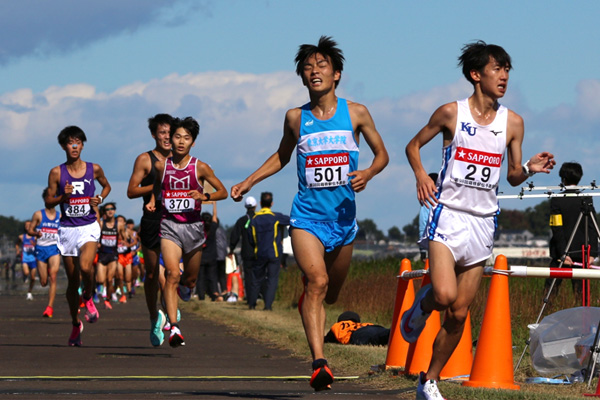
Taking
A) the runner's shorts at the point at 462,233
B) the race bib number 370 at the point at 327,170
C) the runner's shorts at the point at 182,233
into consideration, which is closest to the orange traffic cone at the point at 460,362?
the runner's shorts at the point at 462,233

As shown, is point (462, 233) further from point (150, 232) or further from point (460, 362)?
point (150, 232)

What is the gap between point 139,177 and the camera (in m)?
12.9

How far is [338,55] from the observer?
903cm

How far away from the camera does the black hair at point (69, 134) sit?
1380cm

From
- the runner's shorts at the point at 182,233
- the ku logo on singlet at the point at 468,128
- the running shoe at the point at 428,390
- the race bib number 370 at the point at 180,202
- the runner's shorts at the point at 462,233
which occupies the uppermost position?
the ku logo on singlet at the point at 468,128

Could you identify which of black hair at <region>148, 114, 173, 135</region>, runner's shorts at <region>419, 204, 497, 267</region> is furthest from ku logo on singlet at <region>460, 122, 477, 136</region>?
black hair at <region>148, 114, 173, 135</region>

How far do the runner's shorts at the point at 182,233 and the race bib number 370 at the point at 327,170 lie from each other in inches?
148

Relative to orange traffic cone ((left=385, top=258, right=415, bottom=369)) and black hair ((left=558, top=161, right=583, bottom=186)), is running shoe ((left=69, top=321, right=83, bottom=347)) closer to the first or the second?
orange traffic cone ((left=385, top=258, right=415, bottom=369))

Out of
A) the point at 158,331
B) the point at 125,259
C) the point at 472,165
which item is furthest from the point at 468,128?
the point at 125,259

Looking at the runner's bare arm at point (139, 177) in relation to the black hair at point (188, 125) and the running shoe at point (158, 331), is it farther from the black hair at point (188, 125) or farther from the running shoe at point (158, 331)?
the running shoe at point (158, 331)

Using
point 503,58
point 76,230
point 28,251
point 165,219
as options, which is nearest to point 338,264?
point 503,58

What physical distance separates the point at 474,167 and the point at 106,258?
19.6m

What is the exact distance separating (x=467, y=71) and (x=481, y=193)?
34.3 inches

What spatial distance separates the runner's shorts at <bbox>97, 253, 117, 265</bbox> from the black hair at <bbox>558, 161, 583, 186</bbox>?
49.1 feet
